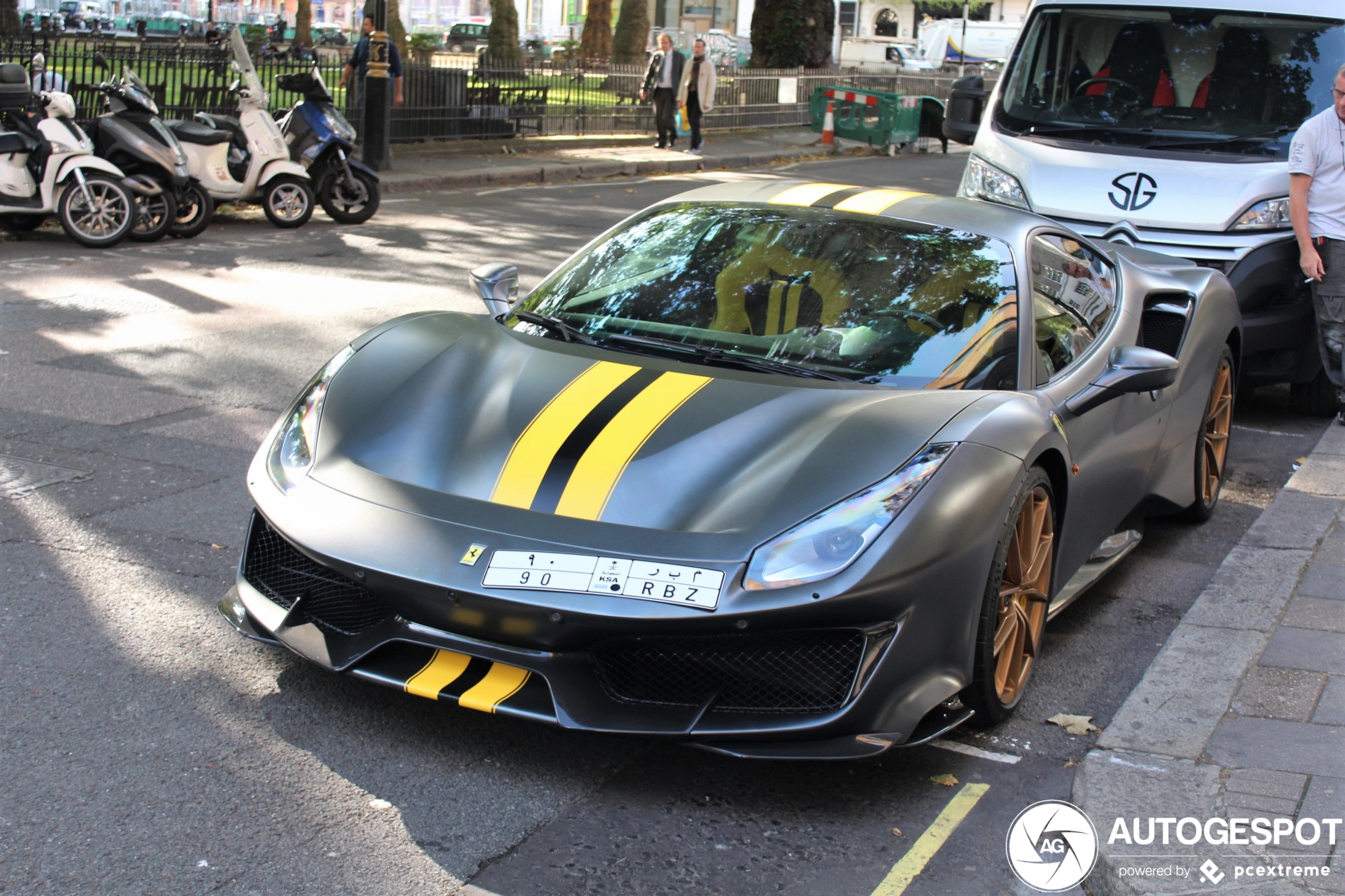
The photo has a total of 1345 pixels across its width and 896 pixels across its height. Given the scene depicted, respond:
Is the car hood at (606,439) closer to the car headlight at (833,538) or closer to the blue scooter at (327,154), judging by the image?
the car headlight at (833,538)

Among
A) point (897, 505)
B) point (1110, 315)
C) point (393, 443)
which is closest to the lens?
point (897, 505)

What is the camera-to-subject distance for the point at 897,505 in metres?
3.17

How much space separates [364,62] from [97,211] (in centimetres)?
702

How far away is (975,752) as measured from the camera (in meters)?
3.54

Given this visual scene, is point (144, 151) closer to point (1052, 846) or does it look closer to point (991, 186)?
point (991, 186)

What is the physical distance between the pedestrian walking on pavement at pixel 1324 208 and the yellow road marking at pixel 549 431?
15.3ft

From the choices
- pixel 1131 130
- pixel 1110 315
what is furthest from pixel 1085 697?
pixel 1131 130

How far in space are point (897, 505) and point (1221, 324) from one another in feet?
9.72

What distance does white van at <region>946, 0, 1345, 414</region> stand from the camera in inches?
283

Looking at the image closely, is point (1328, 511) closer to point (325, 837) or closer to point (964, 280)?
point (964, 280)

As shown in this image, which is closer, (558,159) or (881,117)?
(558,159)

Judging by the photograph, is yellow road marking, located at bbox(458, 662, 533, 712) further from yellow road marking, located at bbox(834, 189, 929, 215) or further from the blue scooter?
the blue scooter

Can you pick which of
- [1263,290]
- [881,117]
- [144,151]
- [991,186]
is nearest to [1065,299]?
[1263,290]

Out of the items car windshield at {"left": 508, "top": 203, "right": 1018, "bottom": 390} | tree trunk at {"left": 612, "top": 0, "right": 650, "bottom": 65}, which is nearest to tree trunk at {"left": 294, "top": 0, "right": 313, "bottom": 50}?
tree trunk at {"left": 612, "top": 0, "right": 650, "bottom": 65}
